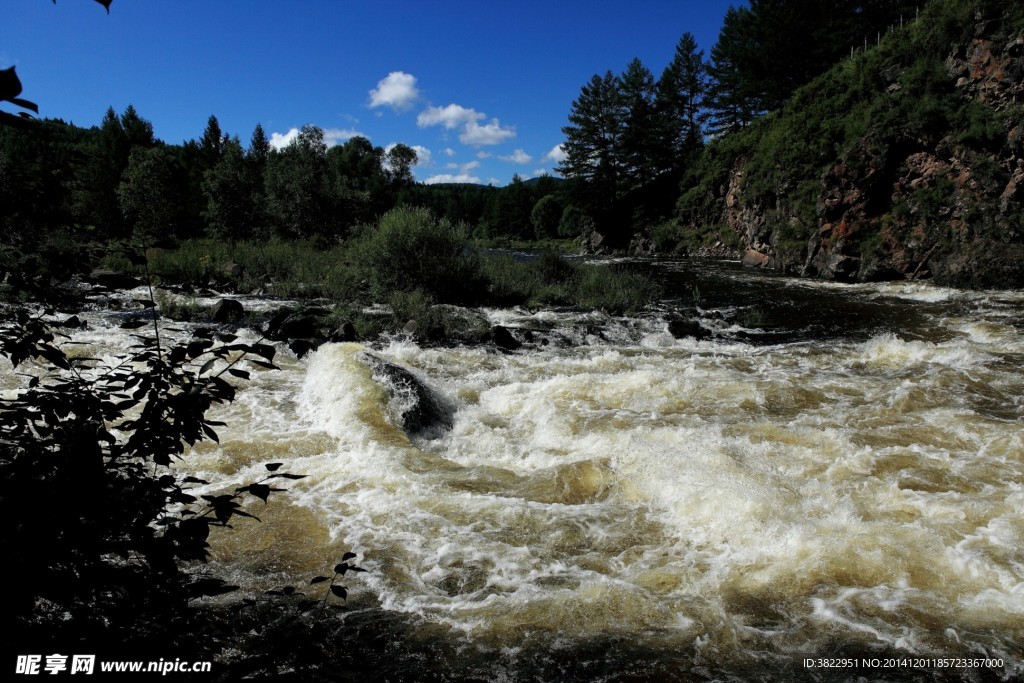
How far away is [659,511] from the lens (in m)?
5.98

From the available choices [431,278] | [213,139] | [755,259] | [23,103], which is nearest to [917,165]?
[755,259]

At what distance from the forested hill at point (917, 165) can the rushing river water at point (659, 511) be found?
11835 millimetres

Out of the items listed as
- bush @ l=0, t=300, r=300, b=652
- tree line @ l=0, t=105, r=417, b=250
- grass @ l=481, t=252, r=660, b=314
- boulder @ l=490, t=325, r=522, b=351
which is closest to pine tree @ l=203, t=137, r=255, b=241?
tree line @ l=0, t=105, r=417, b=250

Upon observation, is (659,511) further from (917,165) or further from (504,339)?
(917,165)

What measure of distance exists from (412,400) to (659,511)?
14.6 ft

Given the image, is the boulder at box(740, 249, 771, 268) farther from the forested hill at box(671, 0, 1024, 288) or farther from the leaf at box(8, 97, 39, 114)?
the leaf at box(8, 97, 39, 114)

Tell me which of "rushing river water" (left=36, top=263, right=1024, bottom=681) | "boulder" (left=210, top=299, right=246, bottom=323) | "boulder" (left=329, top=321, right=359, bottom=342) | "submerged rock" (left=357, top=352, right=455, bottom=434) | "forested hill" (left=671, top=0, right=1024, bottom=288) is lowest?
"rushing river water" (left=36, top=263, right=1024, bottom=681)

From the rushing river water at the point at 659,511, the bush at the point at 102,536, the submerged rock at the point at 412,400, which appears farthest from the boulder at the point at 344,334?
the bush at the point at 102,536

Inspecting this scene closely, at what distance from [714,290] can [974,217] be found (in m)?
9.22

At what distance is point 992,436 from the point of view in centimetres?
729

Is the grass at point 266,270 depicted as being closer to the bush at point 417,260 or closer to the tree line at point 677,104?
the bush at point 417,260

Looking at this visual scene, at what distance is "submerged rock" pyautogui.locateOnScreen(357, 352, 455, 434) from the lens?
855 cm

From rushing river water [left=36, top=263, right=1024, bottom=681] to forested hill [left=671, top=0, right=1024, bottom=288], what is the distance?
11835 mm

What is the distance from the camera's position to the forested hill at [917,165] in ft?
65.7
